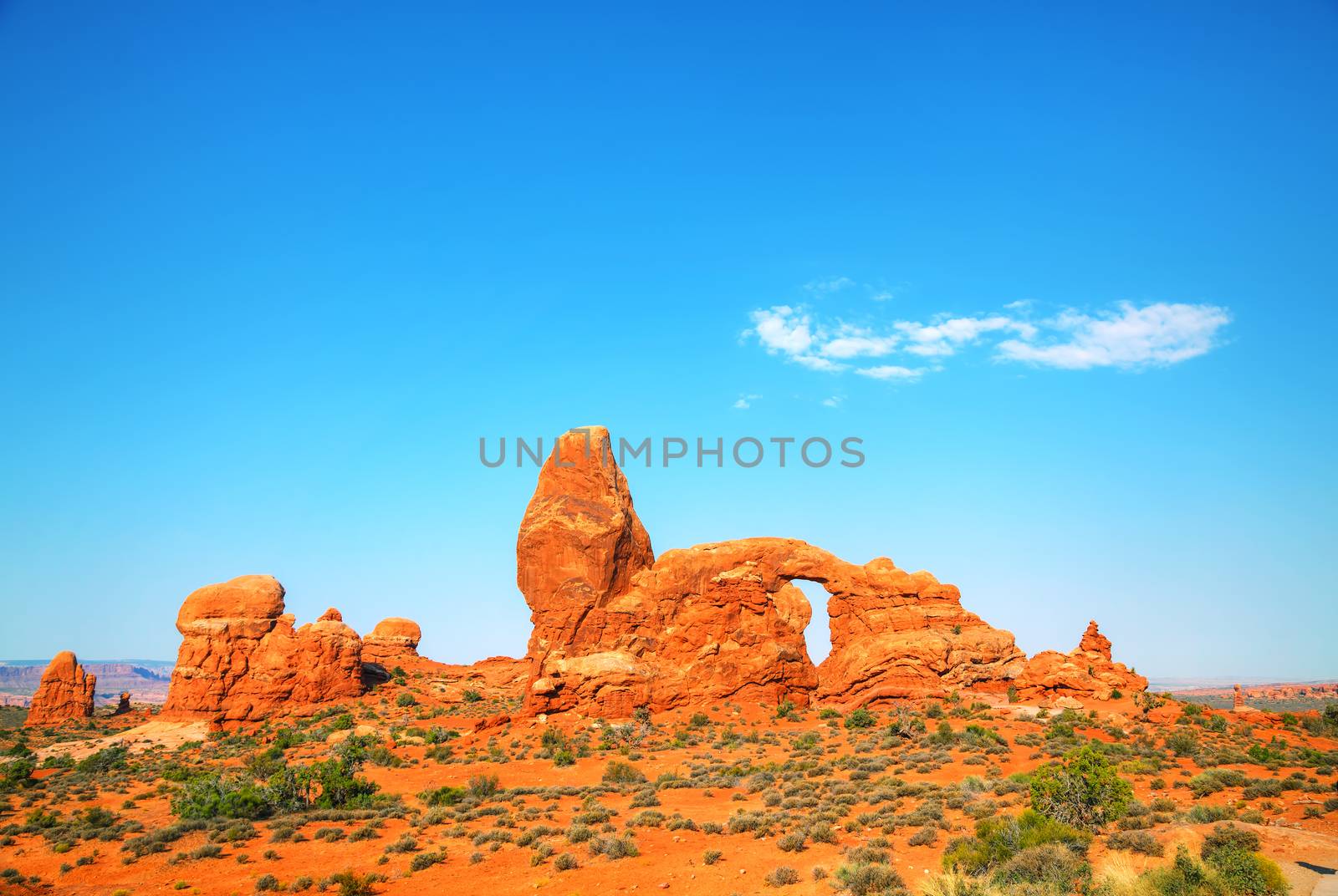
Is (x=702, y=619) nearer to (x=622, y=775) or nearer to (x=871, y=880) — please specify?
(x=622, y=775)

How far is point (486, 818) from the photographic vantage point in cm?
2222

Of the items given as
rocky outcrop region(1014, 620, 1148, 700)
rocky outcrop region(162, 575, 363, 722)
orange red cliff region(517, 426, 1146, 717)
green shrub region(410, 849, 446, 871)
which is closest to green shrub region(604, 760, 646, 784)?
green shrub region(410, 849, 446, 871)

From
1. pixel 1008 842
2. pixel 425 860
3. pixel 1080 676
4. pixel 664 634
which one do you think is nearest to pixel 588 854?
pixel 425 860

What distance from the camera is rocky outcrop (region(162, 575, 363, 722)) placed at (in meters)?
44.9

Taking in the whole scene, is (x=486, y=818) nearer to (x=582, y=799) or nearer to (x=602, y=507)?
(x=582, y=799)

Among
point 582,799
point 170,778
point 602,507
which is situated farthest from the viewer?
point 602,507

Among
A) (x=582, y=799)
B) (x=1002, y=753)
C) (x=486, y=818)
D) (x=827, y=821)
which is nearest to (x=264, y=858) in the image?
(x=486, y=818)

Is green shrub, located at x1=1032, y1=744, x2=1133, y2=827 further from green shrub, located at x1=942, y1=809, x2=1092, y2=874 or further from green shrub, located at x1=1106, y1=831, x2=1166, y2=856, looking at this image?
green shrub, located at x1=1106, y1=831, x2=1166, y2=856

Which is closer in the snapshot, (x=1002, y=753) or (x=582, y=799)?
(x=582, y=799)

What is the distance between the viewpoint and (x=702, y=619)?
42.4 meters

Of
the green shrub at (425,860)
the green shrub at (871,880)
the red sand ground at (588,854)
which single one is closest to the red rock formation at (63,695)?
the red sand ground at (588,854)

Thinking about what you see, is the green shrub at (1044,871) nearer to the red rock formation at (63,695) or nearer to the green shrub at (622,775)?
the green shrub at (622,775)

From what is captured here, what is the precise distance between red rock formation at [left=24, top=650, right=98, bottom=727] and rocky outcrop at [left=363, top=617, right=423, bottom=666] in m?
18.4

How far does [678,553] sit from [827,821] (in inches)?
1001
